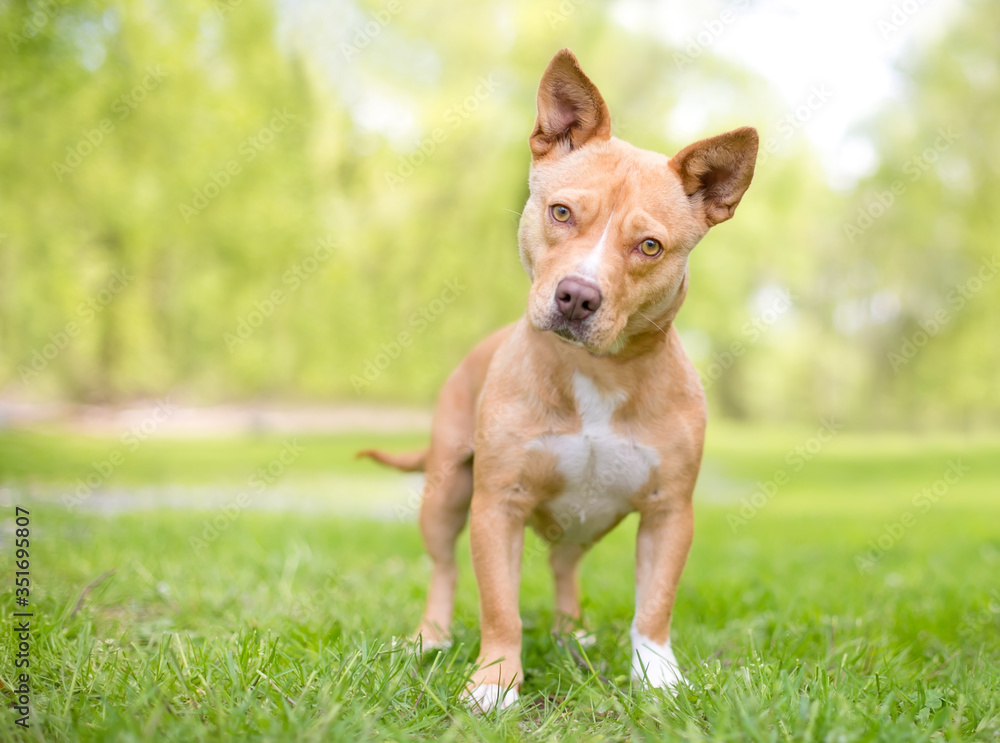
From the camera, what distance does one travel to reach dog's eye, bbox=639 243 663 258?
3.08m

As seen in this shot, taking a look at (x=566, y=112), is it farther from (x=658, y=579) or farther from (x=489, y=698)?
(x=489, y=698)

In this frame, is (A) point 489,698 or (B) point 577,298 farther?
(A) point 489,698

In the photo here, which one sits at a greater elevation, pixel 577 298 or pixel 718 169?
pixel 718 169

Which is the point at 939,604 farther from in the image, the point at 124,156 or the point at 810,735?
the point at 124,156

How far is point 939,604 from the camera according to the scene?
4891 millimetres

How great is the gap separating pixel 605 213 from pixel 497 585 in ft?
4.85

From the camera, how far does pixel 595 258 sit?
117 inches

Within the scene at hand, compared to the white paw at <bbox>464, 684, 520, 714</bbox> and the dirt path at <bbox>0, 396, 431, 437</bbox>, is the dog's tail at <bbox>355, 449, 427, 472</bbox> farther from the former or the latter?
the dirt path at <bbox>0, 396, 431, 437</bbox>

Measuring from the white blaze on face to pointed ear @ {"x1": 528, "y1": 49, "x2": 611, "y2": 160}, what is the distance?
551 mm

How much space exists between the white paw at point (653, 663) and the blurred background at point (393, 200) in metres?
10.9

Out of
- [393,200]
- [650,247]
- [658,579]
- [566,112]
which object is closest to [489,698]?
[658,579]

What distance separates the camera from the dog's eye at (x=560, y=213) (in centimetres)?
315

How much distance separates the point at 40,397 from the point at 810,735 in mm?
23662

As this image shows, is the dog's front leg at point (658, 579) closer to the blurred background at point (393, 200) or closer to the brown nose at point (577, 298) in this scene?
the brown nose at point (577, 298)
